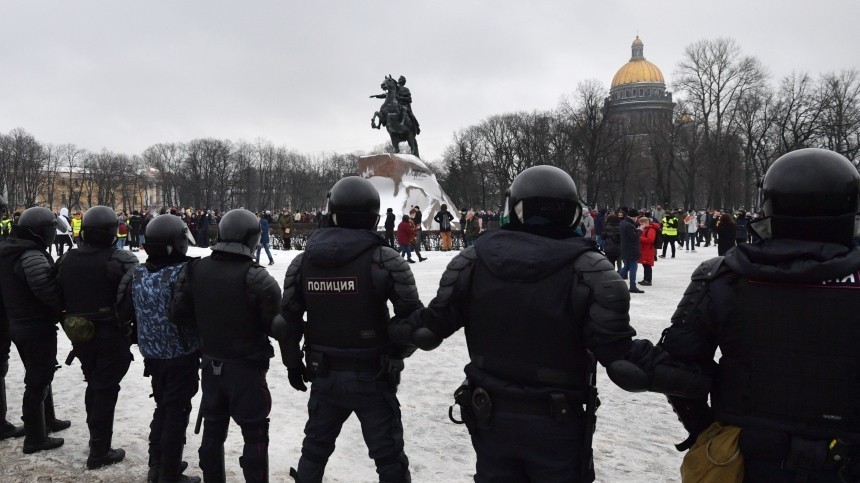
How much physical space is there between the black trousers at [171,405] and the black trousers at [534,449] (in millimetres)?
2108

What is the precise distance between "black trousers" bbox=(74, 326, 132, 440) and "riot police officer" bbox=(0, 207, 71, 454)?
1.40 feet

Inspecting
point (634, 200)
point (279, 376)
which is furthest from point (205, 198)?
point (279, 376)

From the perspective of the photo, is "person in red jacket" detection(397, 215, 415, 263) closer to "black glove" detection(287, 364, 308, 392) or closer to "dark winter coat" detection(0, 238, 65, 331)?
"dark winter coat" detection(0, 238, 65, 331)

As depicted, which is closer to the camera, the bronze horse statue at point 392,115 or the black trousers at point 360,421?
the black trousers at point 360,421

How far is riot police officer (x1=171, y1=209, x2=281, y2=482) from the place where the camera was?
3367 mm

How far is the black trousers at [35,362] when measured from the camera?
4348 millimetres

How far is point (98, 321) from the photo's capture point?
13.6 ft

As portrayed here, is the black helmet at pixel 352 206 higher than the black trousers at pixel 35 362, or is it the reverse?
the black helmet at pixel 352 206

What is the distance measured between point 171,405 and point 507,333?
2317 millimetres

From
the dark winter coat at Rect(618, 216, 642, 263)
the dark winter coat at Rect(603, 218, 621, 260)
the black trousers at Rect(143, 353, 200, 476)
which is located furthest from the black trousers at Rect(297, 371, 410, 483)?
the dark winter coat at Rect(603, 218, 621, 260)

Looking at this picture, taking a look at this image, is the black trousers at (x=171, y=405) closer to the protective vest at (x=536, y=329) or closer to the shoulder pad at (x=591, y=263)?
the protective vest at (x=536, y=329)

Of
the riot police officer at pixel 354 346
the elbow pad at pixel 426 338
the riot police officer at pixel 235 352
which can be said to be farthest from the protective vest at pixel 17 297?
the elbow pad at pixel 426 338

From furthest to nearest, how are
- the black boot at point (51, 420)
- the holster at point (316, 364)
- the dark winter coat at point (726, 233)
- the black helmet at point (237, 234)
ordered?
the dark winter coat at point (726, 233)
the black boot at point (51, 420)
the black helmet at point (237, 234)
the holster at point (316, 364)

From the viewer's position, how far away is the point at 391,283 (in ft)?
10.5
